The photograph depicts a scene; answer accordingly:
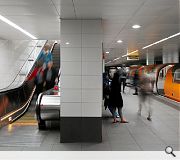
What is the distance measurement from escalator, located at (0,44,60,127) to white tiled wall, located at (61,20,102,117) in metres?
3.01

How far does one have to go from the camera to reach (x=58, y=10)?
6148 millimetres

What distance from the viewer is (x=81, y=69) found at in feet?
23.4

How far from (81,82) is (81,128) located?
3.84ft

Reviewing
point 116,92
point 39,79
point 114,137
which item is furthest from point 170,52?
point 114,137

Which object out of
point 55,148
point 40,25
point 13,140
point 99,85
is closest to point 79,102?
point 99,85

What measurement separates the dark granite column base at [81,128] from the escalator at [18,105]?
2760mm

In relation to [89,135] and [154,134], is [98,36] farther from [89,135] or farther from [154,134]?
[154,134]

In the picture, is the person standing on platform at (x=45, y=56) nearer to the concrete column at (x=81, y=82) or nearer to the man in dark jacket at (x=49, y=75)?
the man in dark jacket at (x=49, y=75)

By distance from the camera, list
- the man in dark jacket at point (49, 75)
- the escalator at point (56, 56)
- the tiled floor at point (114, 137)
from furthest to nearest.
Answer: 1. the escalator at point (56, 56)
2. the man in dark jacket at point (49, 75)
3. the tiled floor at point (114, 137)

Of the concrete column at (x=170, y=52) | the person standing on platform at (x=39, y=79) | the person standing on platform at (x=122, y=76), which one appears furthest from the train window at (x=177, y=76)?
the person standing on platform at (x=39, y=79)

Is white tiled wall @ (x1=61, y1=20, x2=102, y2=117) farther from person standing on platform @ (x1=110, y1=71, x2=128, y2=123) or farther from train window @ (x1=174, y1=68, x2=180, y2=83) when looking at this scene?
train window @ (x1=174, y1=68, x2=180, y2=83)

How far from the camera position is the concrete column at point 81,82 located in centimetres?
705

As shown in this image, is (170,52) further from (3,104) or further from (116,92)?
(3,104)
